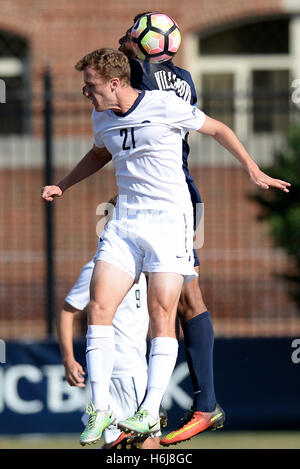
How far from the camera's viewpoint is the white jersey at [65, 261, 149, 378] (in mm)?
6766

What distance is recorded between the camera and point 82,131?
676 inches

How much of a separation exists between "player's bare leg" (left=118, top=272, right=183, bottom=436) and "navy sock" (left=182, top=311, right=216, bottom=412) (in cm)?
33

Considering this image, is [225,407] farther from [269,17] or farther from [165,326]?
[269,17]

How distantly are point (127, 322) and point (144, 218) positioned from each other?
114 cm

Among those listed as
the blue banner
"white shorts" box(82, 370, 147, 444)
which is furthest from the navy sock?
the blue banner

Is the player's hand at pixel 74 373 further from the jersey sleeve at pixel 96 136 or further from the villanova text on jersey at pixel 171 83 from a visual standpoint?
the villanova text on jersey at pixel 171 83

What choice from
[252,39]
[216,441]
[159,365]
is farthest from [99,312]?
[252,39]

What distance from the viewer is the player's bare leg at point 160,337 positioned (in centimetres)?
580

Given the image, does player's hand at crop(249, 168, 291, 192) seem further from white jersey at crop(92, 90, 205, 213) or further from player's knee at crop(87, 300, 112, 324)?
player's knee at crop(87, 300, 112, 324)

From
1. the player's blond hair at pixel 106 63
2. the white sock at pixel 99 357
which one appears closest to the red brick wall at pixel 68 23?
the player's blond hair at pixel 106 63

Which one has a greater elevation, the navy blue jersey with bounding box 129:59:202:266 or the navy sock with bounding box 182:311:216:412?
the navy blue jersey with bounding box 129:59:202:266

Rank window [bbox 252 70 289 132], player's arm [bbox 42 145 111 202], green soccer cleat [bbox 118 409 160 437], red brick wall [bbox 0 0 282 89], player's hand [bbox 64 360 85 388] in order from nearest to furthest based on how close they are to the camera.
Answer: green soccer cleat [bbox 118 409 160 437]
player's arm [bbox 42 145 111 202]
player's hand [bbox 64 360 85 388]
window [bbox 252 70 289 132]
red brick wall [bbox 0 0 282 89]

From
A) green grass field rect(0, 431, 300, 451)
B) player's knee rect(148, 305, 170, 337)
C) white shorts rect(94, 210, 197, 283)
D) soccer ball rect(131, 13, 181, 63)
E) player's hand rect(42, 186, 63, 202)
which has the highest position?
soccer ball rect(131, 13, 181, 63)

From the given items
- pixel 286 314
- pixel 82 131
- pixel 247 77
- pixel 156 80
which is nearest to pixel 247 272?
pixel 286 314
